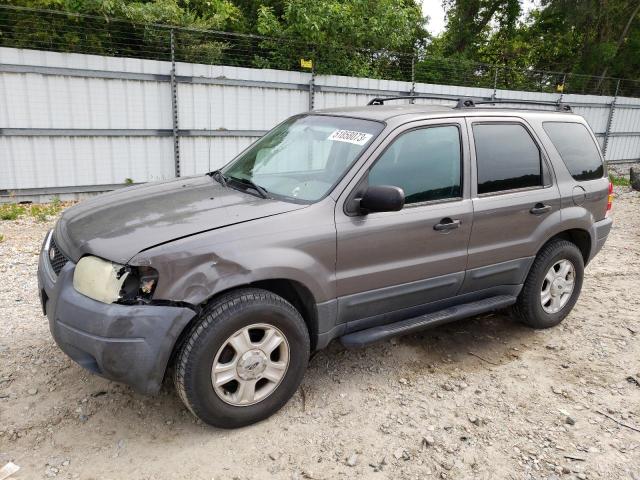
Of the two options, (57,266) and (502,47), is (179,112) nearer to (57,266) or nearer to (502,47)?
(57,266)

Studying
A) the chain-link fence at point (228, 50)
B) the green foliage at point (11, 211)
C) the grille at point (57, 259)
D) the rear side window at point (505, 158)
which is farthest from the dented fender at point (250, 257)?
the chain-link fence at point (228, 50)

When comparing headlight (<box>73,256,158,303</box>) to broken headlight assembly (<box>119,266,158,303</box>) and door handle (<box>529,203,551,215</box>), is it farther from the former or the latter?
door handle (<box>529,203,551,215</box>)

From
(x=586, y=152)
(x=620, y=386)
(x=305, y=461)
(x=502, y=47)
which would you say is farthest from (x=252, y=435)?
(x=502, y=47)

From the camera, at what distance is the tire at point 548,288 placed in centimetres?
428

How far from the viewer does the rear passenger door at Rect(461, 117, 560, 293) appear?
379 centimetres

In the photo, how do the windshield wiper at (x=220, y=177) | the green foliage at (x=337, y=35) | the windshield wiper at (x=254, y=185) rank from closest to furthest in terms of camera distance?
the windshield wiper at (x=254, y=185), the windshield wiper at (x=220, y=177), the green foliage at (x=337, y=35)

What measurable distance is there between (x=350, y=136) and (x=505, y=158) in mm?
1286

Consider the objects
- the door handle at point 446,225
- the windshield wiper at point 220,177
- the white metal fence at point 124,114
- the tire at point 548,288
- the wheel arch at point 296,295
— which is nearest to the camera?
the wheel arch at point 296,295

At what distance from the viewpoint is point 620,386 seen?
3699mm

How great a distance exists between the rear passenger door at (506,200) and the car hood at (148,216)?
1467 millimetres

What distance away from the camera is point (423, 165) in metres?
3.56

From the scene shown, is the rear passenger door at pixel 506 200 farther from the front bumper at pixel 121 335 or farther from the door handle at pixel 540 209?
the front bumper at pixel 121 335

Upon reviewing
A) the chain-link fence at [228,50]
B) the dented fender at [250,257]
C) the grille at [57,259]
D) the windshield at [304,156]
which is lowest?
the grille at [57,259]

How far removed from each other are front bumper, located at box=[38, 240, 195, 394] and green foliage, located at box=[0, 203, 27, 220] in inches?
210
